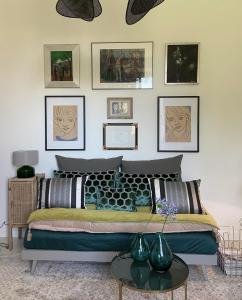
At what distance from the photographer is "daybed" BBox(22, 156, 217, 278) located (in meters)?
2.62

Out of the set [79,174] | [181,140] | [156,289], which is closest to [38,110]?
[79,174]

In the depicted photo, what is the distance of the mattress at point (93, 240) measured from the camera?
8.63ft

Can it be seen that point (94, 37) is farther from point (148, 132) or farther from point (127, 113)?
point (148, 132)

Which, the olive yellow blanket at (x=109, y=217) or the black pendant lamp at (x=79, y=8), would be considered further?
the olive yellow blanket at (x=109, y=217)

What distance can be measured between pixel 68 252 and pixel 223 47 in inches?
110

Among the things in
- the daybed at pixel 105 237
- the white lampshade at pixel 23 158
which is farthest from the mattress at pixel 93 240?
the white lampshade at pixel 23 158

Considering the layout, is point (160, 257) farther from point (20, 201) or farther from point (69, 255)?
point (20, 201)

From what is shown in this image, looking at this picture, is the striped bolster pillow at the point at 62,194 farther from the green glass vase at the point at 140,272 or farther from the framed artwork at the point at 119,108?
the green glass vase at the point at 140,272

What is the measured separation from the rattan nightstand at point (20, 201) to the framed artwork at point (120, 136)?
3.29ft

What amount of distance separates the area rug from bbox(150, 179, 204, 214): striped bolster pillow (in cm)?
55

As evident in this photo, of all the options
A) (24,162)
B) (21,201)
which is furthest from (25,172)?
(21,201)

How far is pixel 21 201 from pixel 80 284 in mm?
1212

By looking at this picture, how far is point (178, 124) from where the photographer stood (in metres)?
3.66

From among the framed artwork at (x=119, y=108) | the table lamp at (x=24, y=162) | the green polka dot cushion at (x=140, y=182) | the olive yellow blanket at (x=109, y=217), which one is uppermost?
the framed artwork at (x=119, y=108)
